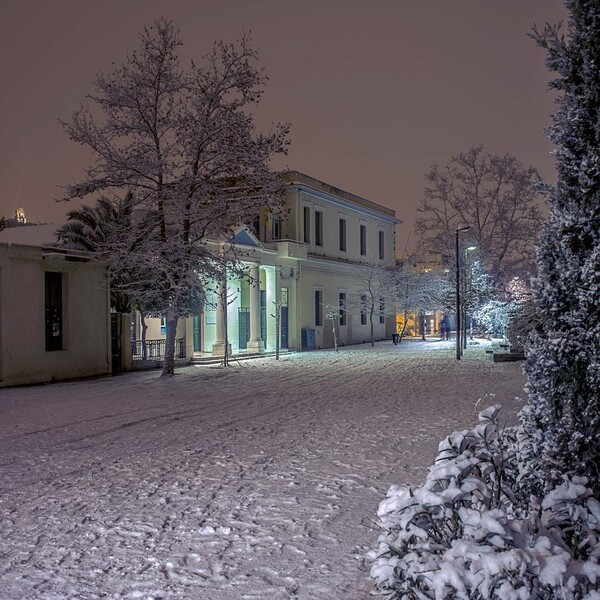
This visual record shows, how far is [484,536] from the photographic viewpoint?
3.13m

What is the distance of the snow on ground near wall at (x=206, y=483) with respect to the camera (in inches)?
174

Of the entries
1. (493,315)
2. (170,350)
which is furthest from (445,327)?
(170,350)

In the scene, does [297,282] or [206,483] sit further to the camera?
[297,282]

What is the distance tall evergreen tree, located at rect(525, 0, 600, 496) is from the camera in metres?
3.77

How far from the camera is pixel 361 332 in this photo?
3744 cm

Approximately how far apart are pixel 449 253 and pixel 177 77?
22.8 m

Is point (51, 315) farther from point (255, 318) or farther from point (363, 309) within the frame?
point (363, 309)

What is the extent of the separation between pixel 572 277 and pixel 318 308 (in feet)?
94.4

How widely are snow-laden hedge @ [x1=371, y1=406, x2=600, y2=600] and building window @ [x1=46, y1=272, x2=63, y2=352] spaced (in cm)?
1539

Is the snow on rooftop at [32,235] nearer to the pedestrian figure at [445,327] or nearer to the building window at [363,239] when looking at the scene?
the building window at [363,239]

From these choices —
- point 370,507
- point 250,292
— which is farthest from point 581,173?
point 250,292

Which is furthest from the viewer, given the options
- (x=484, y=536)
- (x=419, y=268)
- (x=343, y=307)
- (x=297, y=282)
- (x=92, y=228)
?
(x=419, y=268)

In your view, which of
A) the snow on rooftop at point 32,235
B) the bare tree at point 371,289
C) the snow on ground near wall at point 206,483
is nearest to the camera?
the snow on ground near wall at point 206,483

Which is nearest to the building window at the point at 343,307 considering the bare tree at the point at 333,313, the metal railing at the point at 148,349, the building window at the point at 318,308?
the bare tree at the point at 333,313
